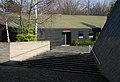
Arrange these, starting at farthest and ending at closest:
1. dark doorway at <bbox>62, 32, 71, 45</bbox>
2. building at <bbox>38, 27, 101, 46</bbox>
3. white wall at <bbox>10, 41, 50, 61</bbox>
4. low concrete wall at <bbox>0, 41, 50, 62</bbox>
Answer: dark doorway at <bbox>62, 32, 71, 45</bbox> < building at <bbox>38, 27, 101, 46</bbox> < white wall at <bbox>10, 41, 50, 61</bbox> < low concrete wall at <bbox>0, 41, 50, 62</bbox>

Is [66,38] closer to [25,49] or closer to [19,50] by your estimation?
[25,49]

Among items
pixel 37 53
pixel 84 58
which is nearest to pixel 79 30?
pixel 37 53

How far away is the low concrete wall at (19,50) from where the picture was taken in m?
23.5

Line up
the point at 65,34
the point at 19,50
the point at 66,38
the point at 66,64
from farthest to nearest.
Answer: the point at 66,38
the point at 65,34
the point at 19,50
the point at 66,64

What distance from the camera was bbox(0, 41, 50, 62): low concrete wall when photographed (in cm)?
2352

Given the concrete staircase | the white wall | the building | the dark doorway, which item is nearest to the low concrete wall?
the white wall

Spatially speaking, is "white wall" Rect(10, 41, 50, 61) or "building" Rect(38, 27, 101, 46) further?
"building" Rect(38, 27, 101, 46)

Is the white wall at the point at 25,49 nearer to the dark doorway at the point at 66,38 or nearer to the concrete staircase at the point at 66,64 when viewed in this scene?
the concrete staircase at the point at 66,64

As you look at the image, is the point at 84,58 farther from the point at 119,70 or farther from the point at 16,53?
the point at 119,70

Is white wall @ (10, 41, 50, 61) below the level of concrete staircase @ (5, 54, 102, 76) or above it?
above

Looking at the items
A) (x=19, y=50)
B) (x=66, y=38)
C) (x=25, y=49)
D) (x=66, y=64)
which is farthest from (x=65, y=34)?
(x=66, y=64)

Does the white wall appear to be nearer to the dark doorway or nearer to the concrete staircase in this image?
the concrete staircase

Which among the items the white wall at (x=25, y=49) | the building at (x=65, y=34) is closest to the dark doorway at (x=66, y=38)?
the building at (x=65, y=34)

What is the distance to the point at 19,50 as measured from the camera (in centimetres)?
2459
